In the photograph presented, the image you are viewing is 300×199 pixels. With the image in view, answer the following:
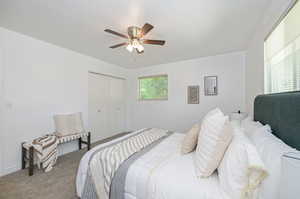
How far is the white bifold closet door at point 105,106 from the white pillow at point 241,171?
136 inches

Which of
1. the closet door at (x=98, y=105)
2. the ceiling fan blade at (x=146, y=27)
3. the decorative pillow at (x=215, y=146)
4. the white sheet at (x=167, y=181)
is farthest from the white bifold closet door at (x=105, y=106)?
the decorative pillow at (x=215, y=146)

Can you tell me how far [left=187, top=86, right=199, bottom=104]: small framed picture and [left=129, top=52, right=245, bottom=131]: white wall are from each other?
0.11 metres

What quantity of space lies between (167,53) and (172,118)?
1992 millimetres

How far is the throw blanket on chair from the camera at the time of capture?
2.07 metres

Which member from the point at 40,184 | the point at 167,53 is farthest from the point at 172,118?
the point at 40,184

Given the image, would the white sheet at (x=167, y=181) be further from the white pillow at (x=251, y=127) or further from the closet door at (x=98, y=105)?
the closet door at (x=98, y=105)

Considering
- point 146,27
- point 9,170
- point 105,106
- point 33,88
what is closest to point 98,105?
point 105,106

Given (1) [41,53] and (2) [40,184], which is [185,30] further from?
(2) [40,184]

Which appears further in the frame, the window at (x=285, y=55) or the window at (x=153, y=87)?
the window at (x=153, y=87)

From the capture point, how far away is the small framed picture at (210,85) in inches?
135

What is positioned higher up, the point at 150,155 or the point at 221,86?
the point at 221,86

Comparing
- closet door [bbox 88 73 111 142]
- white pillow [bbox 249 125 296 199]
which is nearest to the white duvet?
white pillow [bbox 249 125 296 199]

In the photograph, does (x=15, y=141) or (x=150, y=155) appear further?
(x=15, y=141)

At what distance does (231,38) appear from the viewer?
248cm
